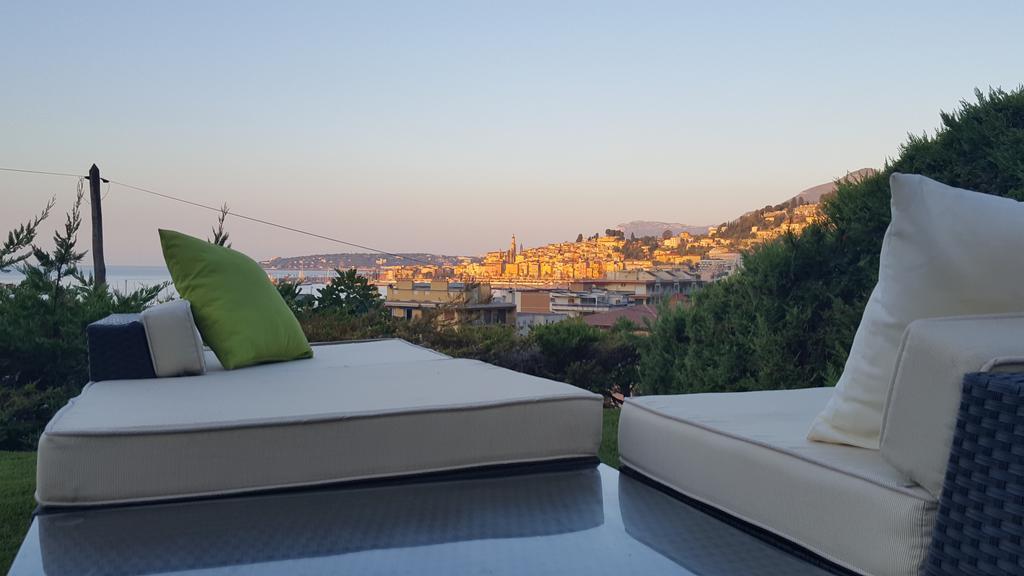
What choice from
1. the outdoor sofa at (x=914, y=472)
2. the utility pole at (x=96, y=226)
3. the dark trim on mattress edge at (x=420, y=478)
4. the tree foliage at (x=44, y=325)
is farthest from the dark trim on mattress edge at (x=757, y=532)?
the utility pole at (x=96, y=226)

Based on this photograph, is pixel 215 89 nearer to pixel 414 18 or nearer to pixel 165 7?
pixel 165 7

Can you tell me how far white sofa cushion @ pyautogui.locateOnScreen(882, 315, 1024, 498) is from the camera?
1117mm

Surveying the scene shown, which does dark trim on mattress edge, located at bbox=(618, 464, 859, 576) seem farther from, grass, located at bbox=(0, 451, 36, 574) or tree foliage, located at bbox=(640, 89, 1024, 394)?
tree foliage, located at bbox=(640, 89, 1024, 394)

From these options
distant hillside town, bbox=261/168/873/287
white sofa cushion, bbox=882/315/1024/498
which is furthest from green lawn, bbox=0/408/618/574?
distant hillside town, bbox=261/168/873/287

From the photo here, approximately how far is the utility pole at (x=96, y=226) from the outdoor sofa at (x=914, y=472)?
6.31 m

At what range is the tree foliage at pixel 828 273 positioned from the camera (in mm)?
3439

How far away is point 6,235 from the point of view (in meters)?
4.83

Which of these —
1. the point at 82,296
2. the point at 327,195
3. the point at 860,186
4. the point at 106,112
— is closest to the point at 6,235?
the point at 82,296

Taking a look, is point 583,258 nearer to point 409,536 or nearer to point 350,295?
point 350,295

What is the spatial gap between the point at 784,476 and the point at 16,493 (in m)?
2.70

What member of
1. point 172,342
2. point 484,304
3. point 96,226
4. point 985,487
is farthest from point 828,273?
point 96,226

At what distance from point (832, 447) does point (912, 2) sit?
34.2 feet

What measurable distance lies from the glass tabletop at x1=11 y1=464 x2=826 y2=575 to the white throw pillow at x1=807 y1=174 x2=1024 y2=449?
425 mm

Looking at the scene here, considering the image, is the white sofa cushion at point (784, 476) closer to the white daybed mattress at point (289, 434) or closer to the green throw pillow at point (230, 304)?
the white daybed mattress at point (289, 434)
